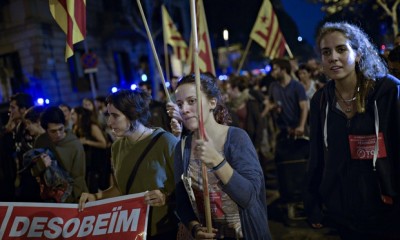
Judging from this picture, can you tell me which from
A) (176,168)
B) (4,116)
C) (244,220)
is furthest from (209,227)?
(4,116)

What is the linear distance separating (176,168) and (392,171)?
126cm

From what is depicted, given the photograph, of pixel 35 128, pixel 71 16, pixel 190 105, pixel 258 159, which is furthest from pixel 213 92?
pixel 35 128

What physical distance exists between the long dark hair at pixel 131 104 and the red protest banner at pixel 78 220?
62 centimetres

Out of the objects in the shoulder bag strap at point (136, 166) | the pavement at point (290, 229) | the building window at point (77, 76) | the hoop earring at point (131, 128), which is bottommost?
the pavement at point (290, 229)

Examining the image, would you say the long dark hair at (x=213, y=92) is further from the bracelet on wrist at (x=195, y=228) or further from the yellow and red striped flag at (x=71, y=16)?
the yellow and red striped flag at (x=71, y=16)

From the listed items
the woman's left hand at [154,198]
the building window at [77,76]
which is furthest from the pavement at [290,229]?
the building window at [77,76]

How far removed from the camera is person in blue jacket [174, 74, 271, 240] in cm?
206

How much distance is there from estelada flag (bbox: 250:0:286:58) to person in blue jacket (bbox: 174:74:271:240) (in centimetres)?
752

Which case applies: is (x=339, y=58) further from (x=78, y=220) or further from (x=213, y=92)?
(x=78, y=220)

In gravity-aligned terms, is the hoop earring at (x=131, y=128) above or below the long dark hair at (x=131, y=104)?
below

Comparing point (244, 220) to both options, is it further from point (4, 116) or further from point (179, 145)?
point (4, 116)

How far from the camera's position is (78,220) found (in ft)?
9.39

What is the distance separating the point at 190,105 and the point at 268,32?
25.9 feet

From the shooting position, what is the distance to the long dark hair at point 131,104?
2.99 metres
